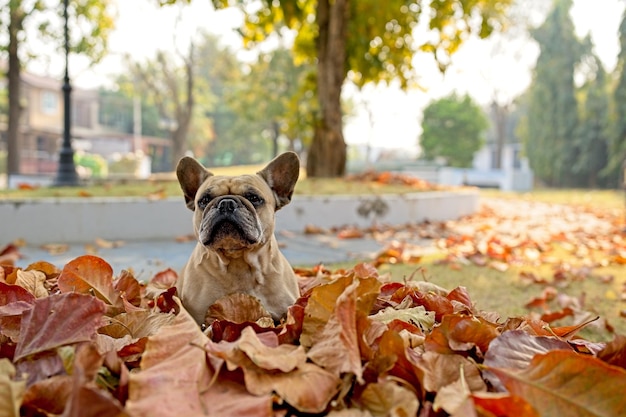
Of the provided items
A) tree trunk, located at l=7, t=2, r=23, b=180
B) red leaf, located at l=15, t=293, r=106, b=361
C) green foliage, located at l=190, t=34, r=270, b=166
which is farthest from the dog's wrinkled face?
green foliage, located at l=190, t=34, r=270, b=166

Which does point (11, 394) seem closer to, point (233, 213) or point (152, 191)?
point (233, 213)

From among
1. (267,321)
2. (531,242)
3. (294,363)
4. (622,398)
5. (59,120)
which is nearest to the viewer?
(622,398)

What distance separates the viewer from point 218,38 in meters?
48.1

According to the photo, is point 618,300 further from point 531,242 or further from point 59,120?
point 59,120

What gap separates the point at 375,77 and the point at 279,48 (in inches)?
836

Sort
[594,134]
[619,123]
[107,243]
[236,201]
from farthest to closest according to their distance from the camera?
[594,134], [619,123], [107,243], [236,201]

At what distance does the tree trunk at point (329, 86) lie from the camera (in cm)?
1020

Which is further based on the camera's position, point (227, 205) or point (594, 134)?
point (594, 134)

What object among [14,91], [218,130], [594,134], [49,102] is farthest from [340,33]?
[218,130]

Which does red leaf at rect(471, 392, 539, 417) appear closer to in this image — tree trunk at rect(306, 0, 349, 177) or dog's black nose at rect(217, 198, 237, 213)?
dog's black nose at rect(217, 198, 237, 213)

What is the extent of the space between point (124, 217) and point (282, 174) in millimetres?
4540

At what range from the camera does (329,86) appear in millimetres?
10367

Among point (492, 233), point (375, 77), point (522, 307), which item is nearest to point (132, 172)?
point (375, 77)

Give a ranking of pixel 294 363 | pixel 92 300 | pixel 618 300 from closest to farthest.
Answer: pixel 294 363, pixel 92 300, pixel 618 300
